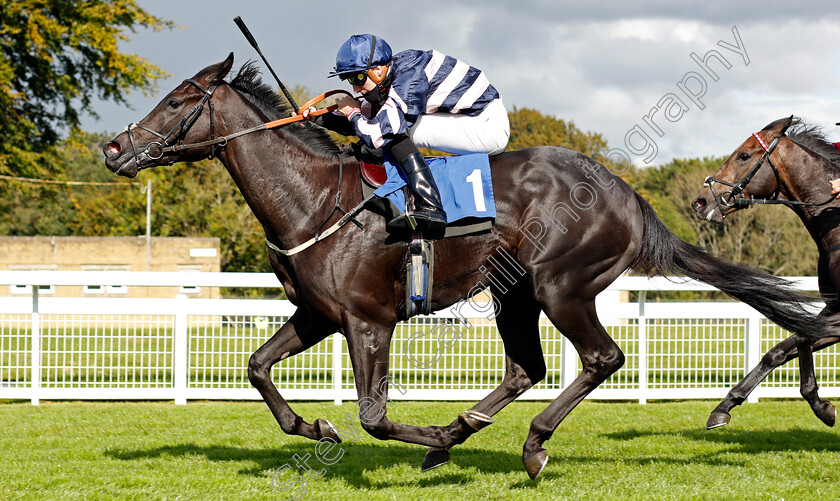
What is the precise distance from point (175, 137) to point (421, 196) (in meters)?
1.31

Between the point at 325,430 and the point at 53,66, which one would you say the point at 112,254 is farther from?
the point at 325,430

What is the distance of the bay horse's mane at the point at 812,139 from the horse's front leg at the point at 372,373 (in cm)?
332

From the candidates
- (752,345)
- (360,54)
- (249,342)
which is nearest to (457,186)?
(360,54)

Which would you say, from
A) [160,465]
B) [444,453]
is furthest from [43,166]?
[444,453]

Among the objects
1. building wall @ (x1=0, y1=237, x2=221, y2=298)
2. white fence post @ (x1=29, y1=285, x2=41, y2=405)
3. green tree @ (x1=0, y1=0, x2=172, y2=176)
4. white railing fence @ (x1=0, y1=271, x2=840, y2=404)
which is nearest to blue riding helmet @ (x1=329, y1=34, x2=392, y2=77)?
white railing fence @ (x1=0, y1=271, x2=840, y2=404)

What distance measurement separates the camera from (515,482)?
4488 mm

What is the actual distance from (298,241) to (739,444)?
11.5 feet

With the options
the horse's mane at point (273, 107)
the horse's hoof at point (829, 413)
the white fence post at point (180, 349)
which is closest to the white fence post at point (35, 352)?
the white fence post at point (180, 349)

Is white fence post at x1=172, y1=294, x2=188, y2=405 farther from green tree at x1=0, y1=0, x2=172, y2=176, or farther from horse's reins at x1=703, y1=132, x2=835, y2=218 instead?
green tree at x1=0, y1=0, x2=172, y2=176

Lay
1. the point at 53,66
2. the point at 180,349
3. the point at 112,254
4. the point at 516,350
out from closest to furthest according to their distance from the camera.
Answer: the point at 516,350 → the point at 180,349 → the point at 53,66 → the point at 112,254

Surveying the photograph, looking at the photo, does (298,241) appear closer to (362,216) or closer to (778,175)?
(362,216)

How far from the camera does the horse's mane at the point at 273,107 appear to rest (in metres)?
4.44

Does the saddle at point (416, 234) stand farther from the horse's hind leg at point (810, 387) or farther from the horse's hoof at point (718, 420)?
the horse's hind leg at point (810, 387)

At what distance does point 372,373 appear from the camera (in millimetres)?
4109
